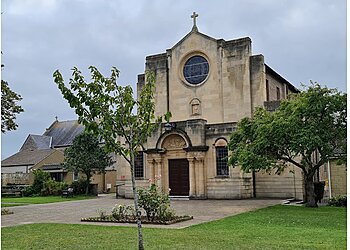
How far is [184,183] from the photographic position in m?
32.6

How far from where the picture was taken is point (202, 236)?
12109 millimetres

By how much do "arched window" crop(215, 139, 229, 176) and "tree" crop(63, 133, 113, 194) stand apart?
14.0 meters

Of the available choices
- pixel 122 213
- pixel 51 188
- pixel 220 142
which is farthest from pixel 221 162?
pixel 51 188

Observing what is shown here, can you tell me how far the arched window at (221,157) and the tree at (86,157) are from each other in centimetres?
1403

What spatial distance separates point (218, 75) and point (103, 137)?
1005 inches

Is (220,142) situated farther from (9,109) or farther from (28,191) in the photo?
(28,191)

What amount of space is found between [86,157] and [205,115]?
43.3ft

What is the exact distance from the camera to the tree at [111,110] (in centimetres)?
950

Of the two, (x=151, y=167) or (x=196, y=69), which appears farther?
(x=196, y=69)

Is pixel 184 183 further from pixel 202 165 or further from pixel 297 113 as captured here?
pixel 297 113

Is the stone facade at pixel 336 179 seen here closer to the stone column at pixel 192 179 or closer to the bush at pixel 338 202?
the bush at pixel 338 202

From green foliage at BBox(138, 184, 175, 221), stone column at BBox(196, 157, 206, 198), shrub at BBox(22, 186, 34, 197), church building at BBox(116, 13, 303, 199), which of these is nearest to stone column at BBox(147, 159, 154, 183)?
church building at BBox(116, 13, 303, 199)

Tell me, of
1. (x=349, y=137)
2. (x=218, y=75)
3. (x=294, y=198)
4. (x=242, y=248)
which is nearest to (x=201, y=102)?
(x=218, y=75)

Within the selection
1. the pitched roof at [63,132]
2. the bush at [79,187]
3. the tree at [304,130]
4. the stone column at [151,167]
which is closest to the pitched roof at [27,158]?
the pitched roof at [63,132]
